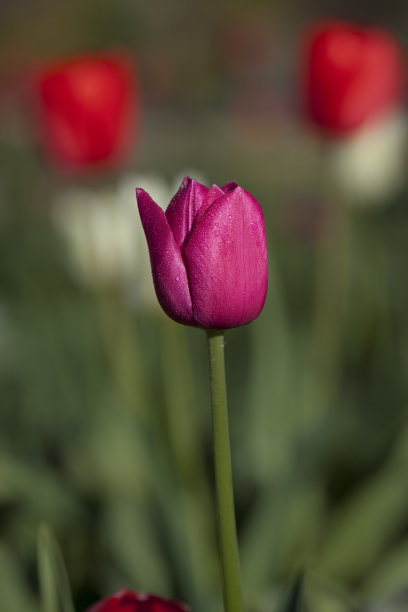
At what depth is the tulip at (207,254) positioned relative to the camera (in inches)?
18.8

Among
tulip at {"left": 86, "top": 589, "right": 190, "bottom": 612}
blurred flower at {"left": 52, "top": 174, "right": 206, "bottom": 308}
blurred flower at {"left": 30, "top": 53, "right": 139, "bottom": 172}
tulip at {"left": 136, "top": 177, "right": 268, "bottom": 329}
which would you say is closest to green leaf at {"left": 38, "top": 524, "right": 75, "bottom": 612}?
tulip at {"left": 86, "top": 589, "right": 190, "bottom": 612}

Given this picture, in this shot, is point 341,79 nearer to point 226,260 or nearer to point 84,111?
point 84,111

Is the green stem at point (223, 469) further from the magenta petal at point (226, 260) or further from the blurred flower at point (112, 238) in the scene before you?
the blurred flower at point (112, 238)

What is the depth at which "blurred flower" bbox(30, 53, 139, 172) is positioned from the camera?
3.48 ft

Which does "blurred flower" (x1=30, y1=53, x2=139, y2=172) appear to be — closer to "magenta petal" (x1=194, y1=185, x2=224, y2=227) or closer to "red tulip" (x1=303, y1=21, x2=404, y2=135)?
"red tulip" (x1=303, y1=21, x2=404, y2=135)

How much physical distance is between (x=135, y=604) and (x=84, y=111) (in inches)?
26.7

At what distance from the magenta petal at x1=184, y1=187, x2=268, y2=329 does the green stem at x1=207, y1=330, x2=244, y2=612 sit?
0.02m

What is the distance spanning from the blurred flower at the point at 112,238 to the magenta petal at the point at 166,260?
0.52 meters

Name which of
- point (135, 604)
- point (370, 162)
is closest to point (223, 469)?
point (135, 604)

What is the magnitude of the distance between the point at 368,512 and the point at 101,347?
607 mm

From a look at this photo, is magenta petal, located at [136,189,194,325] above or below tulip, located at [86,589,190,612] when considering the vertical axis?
above

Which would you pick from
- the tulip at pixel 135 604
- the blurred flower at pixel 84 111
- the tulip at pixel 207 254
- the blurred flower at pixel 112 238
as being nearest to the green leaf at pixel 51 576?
the tulip at pixel 135 604

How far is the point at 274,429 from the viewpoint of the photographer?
1103mm

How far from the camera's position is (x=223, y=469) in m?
0.49
